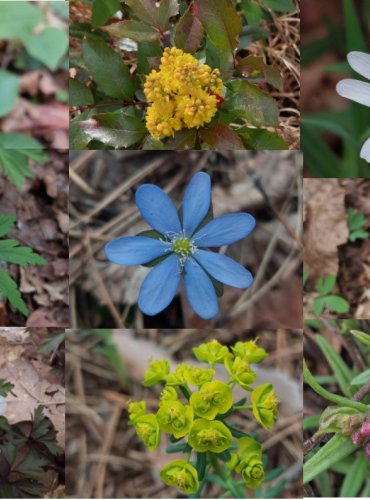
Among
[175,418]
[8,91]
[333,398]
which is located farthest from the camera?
[8,91]

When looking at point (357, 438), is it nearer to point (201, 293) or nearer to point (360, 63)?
point (201, 293)

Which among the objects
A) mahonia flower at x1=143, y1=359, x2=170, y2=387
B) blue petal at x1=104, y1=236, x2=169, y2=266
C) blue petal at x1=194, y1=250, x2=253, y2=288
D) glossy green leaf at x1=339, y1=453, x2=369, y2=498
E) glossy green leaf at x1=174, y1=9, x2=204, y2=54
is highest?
glossy green leaf at x1=174, y1=9, x2=204, y2=54

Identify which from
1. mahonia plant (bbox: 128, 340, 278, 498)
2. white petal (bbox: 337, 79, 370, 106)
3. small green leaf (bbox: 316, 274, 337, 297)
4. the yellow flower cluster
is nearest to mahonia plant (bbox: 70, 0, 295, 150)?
the yellow flower cluster

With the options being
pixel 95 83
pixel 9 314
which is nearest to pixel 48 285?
pixel 9 314

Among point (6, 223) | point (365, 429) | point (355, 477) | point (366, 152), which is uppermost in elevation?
point (366, 152)

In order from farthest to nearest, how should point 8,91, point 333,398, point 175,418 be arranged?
point 8,91, point 333,398, point 175,418

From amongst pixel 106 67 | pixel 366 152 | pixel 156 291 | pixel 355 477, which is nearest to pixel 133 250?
pixel 156 291

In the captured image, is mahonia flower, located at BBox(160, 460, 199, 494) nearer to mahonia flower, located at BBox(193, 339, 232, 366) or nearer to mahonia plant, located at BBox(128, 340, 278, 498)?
mahonia plant, located at BBox(128, 340, 278, 498)
